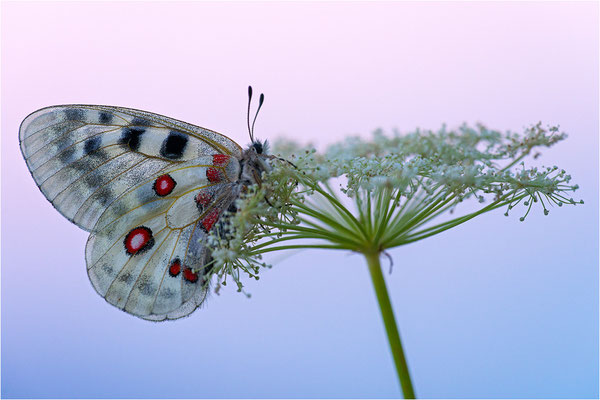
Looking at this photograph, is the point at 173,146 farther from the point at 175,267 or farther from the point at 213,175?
the point at 175,267

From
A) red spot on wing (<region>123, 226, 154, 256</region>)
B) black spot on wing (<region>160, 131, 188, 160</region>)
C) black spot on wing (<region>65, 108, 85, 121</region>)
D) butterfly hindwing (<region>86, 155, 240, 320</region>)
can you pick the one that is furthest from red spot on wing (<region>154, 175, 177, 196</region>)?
black spot on wing (<region>65, 108, 85, 121</region>)

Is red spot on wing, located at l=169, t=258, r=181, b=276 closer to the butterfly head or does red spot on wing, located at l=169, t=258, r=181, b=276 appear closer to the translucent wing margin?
the translucent wing margin

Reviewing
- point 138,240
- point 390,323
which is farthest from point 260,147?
point 390,323

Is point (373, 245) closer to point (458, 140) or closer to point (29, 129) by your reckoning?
point (458, 140)

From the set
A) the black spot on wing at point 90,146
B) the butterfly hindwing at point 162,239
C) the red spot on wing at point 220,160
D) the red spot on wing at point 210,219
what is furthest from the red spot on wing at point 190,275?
the black spot on wing at point 90,146

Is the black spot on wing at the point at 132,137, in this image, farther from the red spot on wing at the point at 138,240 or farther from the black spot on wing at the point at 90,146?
the red spot on wing at the point at 138,240

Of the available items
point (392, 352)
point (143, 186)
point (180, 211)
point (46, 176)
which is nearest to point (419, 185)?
point (392, 352)
